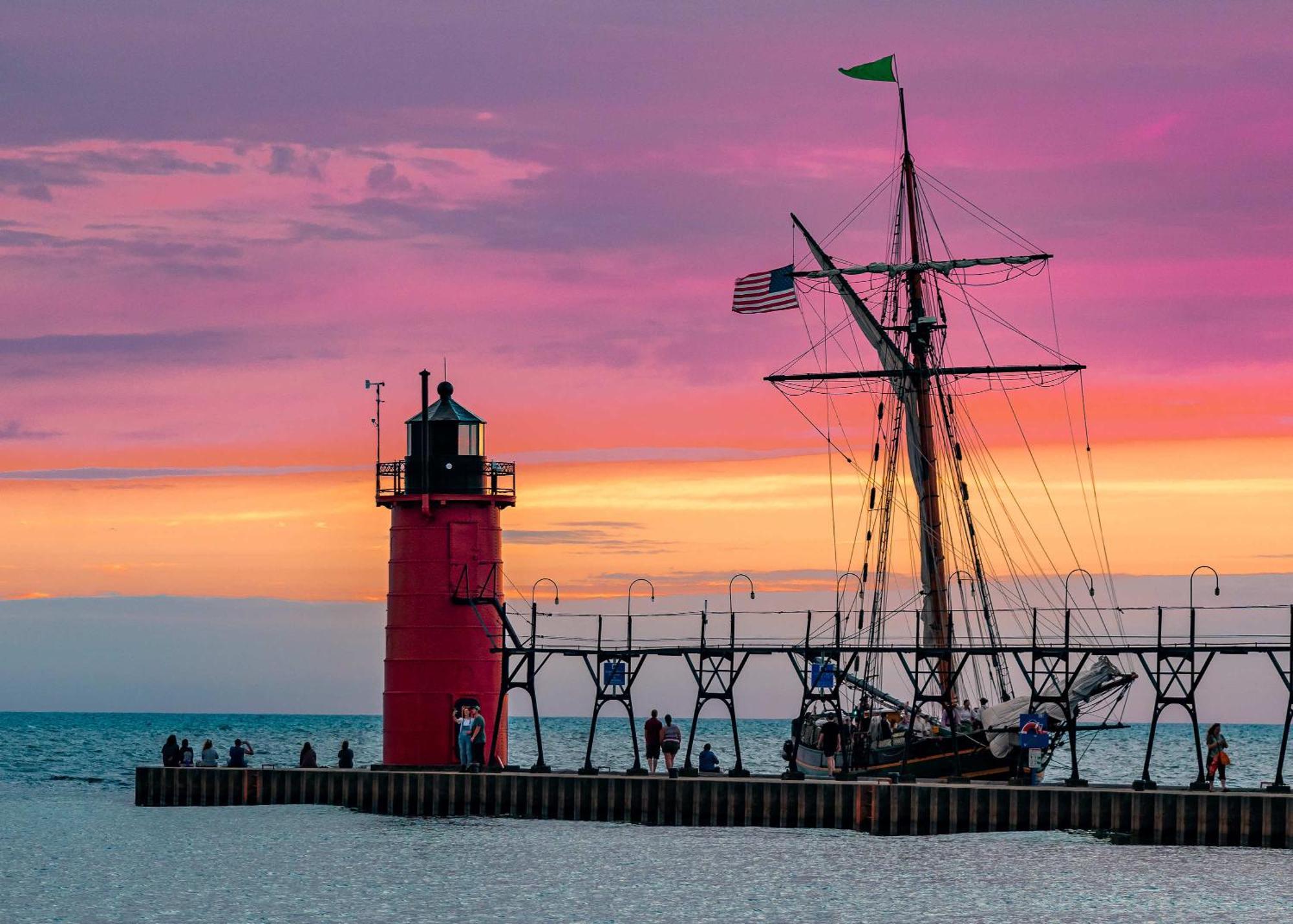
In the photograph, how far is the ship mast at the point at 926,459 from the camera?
185 ft

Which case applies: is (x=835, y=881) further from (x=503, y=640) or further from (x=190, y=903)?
(x=503, y=640)

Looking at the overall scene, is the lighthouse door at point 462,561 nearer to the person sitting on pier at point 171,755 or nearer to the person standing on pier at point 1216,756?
the person sitting on pier at point 171,755

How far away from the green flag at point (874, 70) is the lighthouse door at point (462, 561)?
17500 mm

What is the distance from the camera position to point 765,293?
2089 inches

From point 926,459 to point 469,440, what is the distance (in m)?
14.7

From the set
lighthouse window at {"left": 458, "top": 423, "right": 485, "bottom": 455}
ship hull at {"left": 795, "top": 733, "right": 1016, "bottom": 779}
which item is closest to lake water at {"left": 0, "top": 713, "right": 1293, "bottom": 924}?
ship hull at {"left": 795, "top": 733, "right": 1016, "bottom": 779}

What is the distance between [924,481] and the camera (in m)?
58.8

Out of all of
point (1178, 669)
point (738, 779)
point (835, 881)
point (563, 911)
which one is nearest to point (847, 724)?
point (738, 779)

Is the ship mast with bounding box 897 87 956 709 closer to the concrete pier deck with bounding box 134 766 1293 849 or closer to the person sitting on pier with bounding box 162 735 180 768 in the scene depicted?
the concrete pier deck with bounding box 134 766 1293 849

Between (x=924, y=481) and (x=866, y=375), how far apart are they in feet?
12.7

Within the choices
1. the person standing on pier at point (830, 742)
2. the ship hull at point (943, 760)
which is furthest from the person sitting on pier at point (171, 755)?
the person standing on pier at point (830, 742)

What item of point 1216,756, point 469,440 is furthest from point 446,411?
point 1216,756

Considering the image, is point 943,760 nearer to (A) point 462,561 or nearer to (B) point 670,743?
(B) point 670,743

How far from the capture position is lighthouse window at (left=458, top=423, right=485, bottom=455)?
54.3 meters
